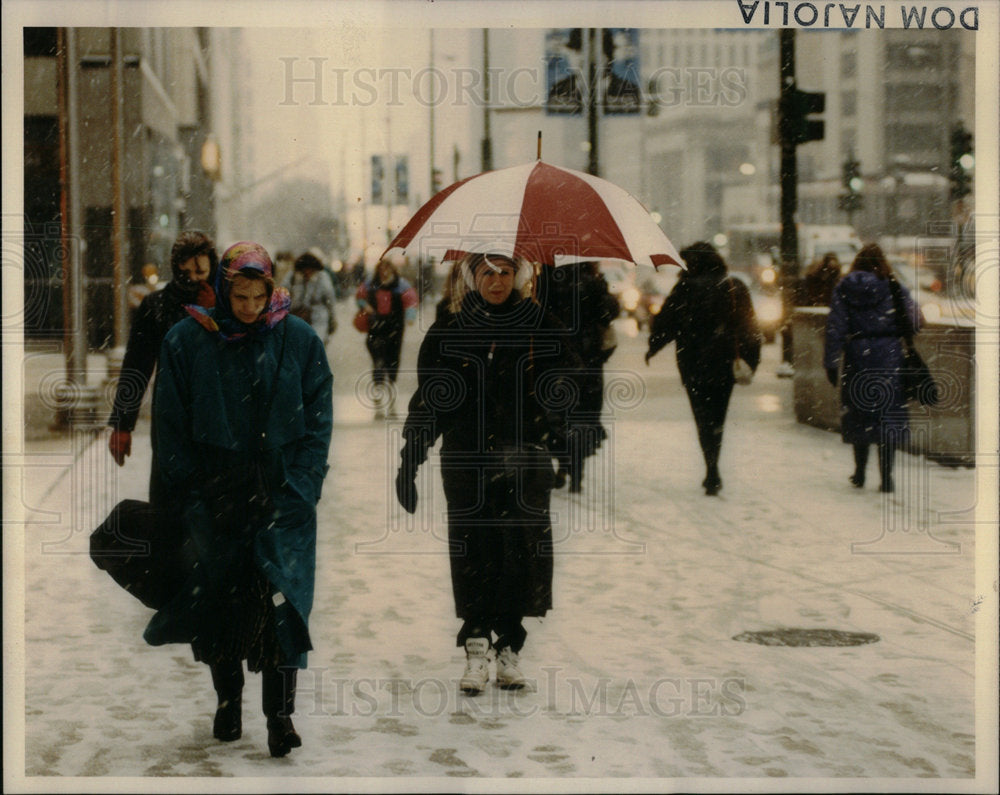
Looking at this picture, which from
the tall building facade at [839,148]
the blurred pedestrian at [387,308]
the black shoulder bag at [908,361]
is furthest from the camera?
the tall building facade at [839,148]

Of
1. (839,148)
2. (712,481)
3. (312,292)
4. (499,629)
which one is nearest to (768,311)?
(312,292)

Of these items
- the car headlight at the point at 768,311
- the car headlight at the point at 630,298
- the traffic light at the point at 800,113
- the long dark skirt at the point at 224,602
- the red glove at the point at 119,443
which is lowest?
the long dark skirt at the point at 224,602

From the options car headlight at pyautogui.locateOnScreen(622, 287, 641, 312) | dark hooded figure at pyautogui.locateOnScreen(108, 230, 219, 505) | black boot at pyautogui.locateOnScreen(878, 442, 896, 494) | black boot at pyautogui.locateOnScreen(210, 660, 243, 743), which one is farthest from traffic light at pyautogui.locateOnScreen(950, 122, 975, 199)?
black boot at pyautogui.locateOnScreen(210, 660, 243, 743)

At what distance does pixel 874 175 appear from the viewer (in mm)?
90938

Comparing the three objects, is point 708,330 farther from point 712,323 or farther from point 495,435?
point 495,435

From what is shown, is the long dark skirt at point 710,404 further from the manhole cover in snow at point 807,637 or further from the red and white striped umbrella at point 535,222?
the red and white striped umbrella at point 535,222

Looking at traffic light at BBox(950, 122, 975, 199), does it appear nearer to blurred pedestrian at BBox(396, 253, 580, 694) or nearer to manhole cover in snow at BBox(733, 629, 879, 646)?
manhole cover in snow at BBox(733, 629, 879, 646)

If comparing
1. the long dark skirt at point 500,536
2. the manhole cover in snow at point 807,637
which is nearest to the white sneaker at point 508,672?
the long dark skirt at point 500,536

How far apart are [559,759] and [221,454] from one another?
1.66 metres

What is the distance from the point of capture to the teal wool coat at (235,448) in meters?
5.52

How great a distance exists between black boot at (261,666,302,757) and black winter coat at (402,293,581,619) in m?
1.14

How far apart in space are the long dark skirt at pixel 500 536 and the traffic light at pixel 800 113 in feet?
30.1

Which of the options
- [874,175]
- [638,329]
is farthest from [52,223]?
[874,175]

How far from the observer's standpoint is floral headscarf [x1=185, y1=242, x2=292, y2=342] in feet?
18.0
